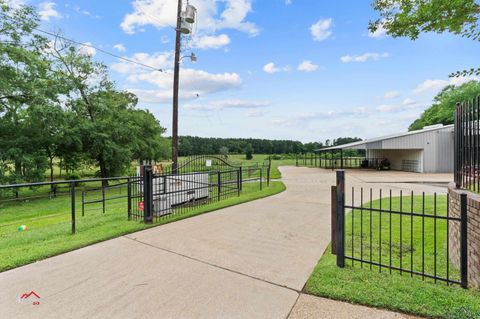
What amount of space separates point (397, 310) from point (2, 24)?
785 inches

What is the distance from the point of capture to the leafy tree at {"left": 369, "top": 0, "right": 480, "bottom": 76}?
14.1 feet

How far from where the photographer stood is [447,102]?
4053 cm

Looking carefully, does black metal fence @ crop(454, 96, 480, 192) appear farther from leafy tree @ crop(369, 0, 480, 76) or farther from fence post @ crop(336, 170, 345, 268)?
fence post @ crop(336, 170, 345, 268)

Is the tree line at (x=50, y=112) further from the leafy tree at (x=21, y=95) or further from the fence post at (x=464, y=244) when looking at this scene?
the fence post at (x=464, y=244)

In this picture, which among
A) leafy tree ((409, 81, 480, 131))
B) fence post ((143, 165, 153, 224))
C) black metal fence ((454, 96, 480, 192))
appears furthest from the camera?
leafy tree ((409, 81, 480, 131))

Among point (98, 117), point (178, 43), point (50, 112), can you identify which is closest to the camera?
point (178, 43)

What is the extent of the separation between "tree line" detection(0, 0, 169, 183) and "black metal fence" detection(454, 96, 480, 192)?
1662 centimetres

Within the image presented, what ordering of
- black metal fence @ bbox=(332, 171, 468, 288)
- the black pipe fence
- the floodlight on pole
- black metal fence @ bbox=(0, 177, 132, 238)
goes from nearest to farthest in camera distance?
black metal fence @ bbox=(332, 171, 468, 288)
black metal fence @ bbox=(0, 177, 132, 238)
the black pipe fence
the floodlight on pole

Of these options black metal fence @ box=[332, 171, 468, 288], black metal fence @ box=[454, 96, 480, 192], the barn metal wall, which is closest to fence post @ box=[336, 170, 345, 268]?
black metal fence @ box=[332, 171, 468, 288]

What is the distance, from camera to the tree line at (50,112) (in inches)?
542

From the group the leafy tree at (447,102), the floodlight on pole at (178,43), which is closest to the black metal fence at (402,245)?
the floodlight on pole at (178,43)

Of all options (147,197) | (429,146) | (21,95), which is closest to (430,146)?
(429,146)

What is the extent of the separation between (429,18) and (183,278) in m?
5.86

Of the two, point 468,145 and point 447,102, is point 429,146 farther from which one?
point 447,102
